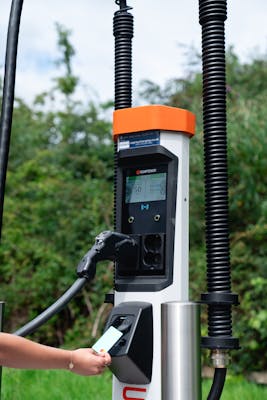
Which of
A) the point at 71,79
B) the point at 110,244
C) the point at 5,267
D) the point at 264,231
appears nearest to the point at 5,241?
the point at 5,267

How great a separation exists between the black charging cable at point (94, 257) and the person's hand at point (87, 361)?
0.14 meters

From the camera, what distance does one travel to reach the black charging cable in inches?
86.8

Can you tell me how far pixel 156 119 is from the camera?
2.39m

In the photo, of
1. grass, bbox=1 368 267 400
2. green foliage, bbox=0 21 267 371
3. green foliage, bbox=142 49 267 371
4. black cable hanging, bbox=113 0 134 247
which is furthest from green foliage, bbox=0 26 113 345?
black cable hanging, bbox=113 0 134 247

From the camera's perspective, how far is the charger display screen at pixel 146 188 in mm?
2418

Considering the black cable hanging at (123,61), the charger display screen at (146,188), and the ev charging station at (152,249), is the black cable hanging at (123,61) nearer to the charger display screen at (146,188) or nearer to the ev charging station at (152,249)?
the ev charging station at (152,249)

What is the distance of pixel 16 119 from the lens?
403 inches

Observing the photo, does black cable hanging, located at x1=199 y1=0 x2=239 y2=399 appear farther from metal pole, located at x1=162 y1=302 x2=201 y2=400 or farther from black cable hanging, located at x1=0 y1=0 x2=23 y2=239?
black cable hanging, located at x1=0 y1=0 x2=23 y2=239

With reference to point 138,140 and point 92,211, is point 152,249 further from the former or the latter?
point 92,211

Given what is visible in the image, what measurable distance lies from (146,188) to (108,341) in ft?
1.66

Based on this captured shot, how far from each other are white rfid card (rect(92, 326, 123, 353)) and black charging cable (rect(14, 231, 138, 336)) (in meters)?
0.16

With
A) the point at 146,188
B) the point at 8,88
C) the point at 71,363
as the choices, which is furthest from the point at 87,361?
the point at 8,88

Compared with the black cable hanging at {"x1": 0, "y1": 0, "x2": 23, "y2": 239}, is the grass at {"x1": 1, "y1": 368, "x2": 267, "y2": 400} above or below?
below

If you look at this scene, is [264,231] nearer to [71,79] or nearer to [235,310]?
[235,310]
